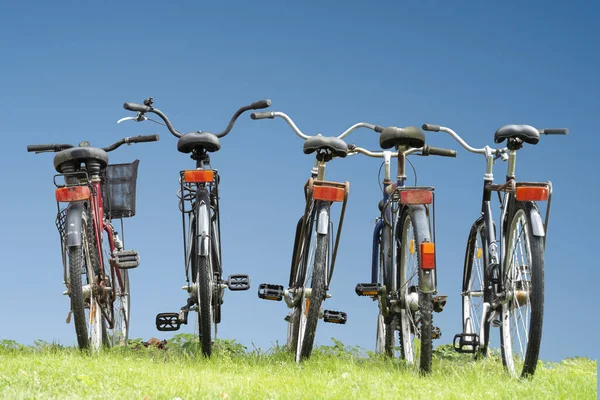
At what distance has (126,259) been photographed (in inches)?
262

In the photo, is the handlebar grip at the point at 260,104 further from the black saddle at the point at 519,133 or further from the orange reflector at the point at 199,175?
the black saddle at the point at 519,133

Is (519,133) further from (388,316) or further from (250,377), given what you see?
(250,377)

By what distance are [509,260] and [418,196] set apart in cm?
87

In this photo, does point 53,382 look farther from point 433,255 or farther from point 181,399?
point 433,255

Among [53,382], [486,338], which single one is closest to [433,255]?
[486,338]

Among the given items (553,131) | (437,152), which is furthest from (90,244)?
(553,131)

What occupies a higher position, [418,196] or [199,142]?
[199,142]

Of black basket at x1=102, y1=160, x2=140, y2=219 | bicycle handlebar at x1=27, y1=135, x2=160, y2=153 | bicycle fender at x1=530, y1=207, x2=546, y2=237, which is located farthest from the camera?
black basket at x1=102, y1=160, x2=140, y2=219

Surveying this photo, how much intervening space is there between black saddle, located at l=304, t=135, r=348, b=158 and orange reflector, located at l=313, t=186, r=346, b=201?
1.07 ft

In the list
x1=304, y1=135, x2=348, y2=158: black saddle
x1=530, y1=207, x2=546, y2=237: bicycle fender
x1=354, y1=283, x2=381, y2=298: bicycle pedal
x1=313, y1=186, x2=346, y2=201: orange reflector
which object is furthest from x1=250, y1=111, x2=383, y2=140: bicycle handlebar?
x1=530, y1=207, x2=546, y2=237: bicycle fender

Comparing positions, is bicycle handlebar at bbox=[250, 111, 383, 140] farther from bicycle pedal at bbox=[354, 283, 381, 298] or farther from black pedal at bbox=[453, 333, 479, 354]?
black pedal at bbox=[453, 333, 479, 354]

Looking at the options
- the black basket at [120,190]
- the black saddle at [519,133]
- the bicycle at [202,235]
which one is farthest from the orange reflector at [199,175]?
the black saddle at [519,133]

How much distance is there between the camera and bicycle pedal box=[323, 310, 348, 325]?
6.31 meters

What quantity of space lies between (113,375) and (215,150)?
6.32 feet
